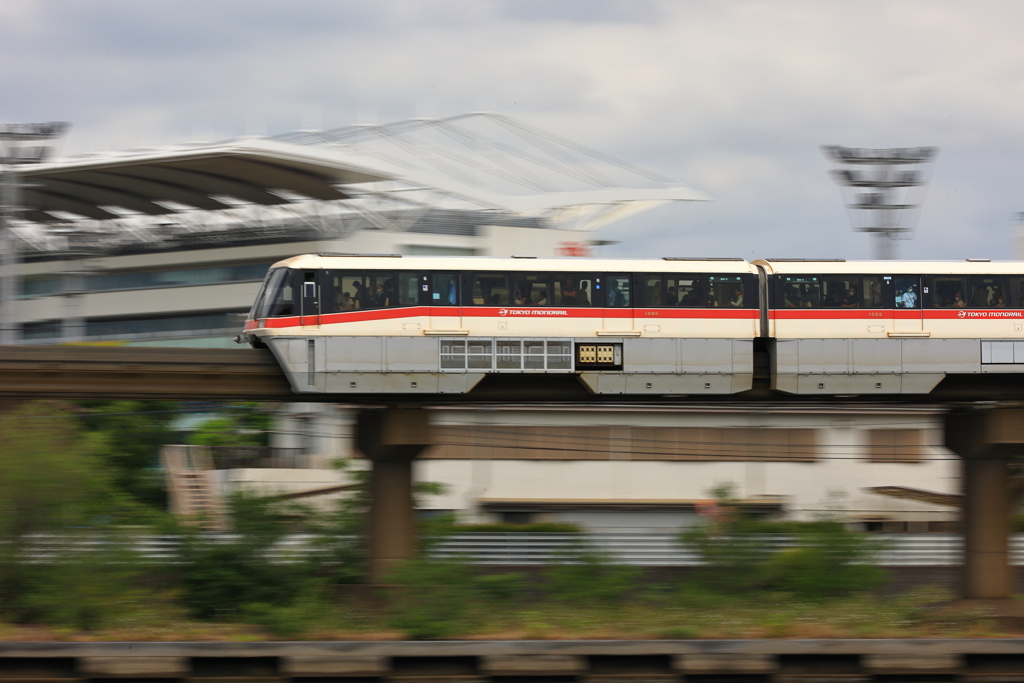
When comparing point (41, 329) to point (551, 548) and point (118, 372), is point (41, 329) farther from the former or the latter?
point (118, 372)

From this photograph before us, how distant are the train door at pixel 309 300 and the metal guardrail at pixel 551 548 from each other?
4.40 m

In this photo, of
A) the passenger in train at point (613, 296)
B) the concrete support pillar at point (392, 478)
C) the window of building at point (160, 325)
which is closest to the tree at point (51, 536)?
the concrete support pillar at point (392, 478)

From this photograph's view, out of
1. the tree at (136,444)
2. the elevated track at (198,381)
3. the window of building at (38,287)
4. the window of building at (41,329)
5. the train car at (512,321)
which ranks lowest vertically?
the tree at (136,444)

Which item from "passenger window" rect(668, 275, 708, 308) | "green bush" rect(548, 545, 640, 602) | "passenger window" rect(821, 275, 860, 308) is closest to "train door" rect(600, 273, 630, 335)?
"passenger window" rect(668, 275, 708, 308)

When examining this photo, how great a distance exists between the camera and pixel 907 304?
71.1 ft

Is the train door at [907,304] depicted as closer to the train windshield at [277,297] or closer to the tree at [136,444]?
the train windshield at [277,297]

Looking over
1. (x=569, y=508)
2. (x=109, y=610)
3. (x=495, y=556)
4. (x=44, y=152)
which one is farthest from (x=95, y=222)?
(x=109, y=610)

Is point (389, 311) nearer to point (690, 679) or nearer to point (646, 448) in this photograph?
point (690, 679)

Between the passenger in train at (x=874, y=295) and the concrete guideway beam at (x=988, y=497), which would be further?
the passenger in train at (x=874, y=295)

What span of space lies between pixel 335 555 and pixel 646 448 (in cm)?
1920

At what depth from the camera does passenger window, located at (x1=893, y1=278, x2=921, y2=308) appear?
21656mm

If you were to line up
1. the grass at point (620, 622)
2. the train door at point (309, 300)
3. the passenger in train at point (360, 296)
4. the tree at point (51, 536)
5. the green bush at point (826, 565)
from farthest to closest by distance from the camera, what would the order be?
the passenger in train at point (360, 296), the train door at point (309, 300), the green bush at point (826, 565), the tree at point (51, 536), the grass at point (620, 622)

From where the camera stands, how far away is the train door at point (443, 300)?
20.8m

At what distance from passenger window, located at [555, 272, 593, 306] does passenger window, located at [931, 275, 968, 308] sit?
307 inches
